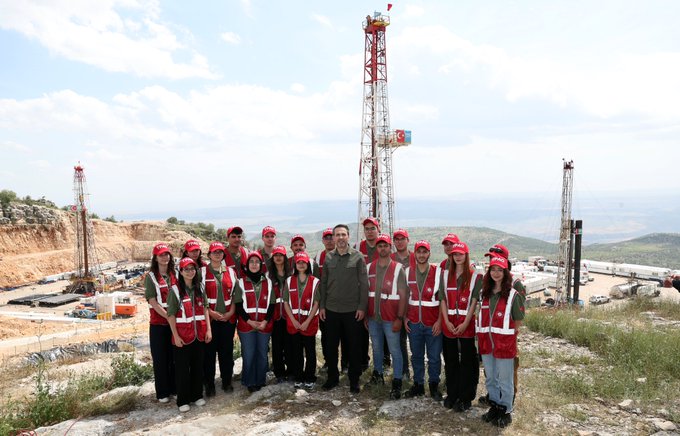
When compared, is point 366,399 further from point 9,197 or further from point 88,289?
point 9,197

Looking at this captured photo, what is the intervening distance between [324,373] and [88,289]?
34.6m

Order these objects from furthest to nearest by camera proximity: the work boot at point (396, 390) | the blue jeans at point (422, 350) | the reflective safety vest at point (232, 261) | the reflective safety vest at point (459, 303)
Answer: the reflective safety vest at point (232, 261)
the work boot at point (396, 390)
the blue jeans at point (422, 350)
the reflective safety vest at point (459, 303)

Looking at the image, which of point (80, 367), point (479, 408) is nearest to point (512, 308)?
point (479, 408)

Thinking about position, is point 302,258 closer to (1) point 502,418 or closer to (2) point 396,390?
(2) point 396,390

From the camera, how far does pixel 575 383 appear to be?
204 inches

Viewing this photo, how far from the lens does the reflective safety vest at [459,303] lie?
177 inches

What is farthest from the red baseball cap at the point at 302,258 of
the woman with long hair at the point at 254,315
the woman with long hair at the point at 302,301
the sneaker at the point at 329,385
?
the sneaker at the point at 329,385

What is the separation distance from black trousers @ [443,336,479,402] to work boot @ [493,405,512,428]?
1.20 ft

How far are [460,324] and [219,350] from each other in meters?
2.94

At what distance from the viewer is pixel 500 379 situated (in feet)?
14.1

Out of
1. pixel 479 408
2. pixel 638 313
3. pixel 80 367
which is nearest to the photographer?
pixel 479 408

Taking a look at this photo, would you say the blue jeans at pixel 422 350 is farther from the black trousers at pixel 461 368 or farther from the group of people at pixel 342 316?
the black trousers at pixel 461 368

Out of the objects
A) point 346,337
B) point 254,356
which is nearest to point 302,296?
point 346,337

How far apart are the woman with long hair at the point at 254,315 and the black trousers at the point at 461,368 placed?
2.14 meters
